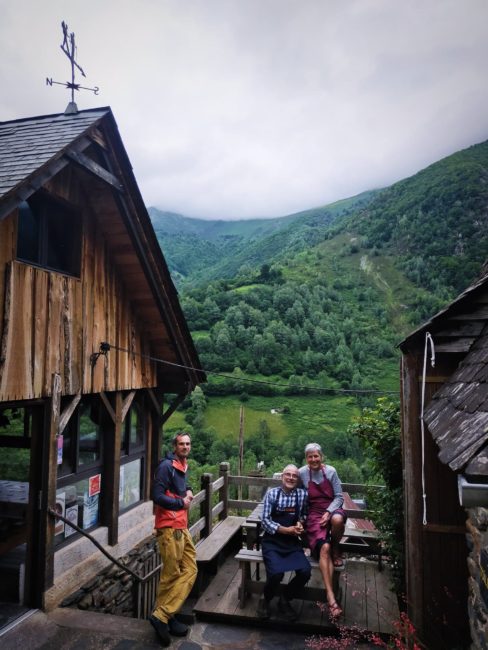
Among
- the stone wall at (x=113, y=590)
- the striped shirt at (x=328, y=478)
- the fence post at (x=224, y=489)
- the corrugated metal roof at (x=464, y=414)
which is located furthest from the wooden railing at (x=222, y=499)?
the corrugated metal roof at (x=464, y=414)

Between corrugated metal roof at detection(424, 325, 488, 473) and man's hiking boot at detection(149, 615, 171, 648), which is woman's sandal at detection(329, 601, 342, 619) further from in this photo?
corrugated metal roof at detection(424, 325, 488, 473)

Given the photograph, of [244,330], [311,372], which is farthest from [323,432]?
[244,330]

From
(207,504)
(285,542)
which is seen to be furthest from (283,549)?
(207,504)

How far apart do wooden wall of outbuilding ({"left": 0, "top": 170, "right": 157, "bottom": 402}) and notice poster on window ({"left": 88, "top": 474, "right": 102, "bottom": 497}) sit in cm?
132

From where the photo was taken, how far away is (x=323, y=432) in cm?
3466

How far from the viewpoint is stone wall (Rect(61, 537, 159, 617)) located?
19.4 ft

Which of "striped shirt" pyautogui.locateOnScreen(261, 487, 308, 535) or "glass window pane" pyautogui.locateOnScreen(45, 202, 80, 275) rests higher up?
"glass window pane" pyautogui.locateOnScreen(45, 202, 80, 275)

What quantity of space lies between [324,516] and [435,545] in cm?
116

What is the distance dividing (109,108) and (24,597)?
18.1 ft

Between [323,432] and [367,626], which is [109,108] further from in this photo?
[323,432]

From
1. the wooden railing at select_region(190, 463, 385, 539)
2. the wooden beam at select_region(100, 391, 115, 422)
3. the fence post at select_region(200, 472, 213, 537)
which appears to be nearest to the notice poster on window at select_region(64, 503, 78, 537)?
the wooden beam at select_region(100, 391, 115, 422)

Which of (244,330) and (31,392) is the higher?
(244,330)

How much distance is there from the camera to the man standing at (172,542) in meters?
4.55

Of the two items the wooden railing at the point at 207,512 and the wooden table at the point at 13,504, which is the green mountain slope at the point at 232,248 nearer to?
the wooden railing at the point at 207,512
